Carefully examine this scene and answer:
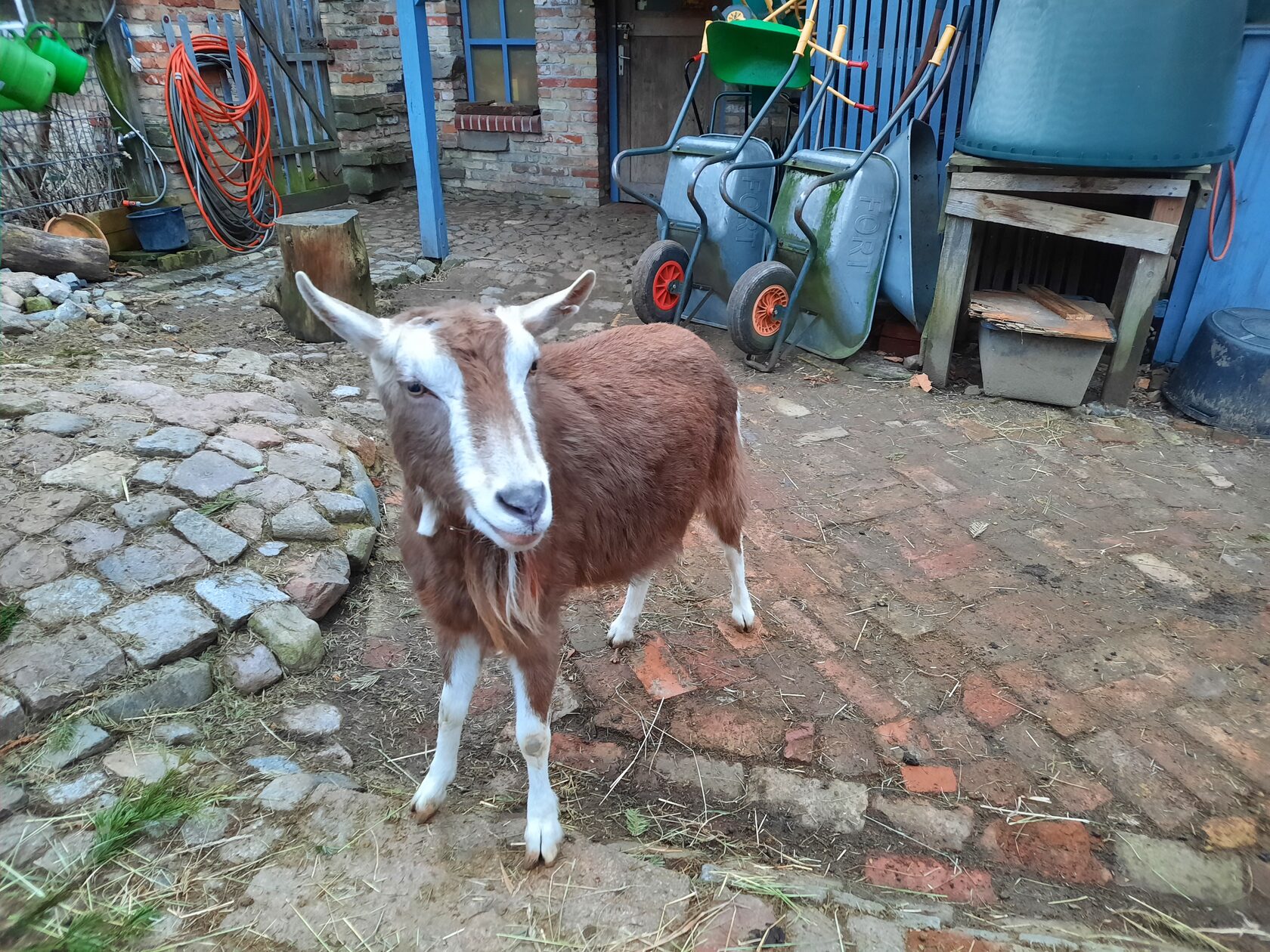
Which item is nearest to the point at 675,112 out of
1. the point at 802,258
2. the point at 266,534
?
the point at 802,258

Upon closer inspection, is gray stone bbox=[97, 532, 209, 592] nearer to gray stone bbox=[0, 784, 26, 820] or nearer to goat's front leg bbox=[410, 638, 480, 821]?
gray stone bbox=[0, 784, 26, 820]

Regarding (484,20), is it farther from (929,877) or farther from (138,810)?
(929,877)

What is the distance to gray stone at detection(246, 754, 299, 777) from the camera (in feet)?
7.97

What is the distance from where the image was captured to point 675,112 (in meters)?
10.0

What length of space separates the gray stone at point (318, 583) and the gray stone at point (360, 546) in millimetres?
78

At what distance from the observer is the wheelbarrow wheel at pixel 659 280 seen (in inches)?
238

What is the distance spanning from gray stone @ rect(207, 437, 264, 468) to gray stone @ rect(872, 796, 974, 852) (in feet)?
9.78

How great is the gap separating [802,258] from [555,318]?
411 cm

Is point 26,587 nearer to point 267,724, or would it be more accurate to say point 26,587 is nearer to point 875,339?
point 267,724

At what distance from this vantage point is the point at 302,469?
374 centimetres

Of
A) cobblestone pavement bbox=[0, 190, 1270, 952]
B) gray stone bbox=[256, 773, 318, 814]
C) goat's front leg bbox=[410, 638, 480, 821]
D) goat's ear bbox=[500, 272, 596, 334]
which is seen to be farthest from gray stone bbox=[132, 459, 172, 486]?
goat's ear bbox=[500, 272, 596, 334]

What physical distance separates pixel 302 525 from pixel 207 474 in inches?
19.0

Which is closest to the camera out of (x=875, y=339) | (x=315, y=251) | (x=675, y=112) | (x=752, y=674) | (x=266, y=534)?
(x=752, y=674)

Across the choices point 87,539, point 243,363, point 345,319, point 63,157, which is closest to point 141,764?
point 87,539
